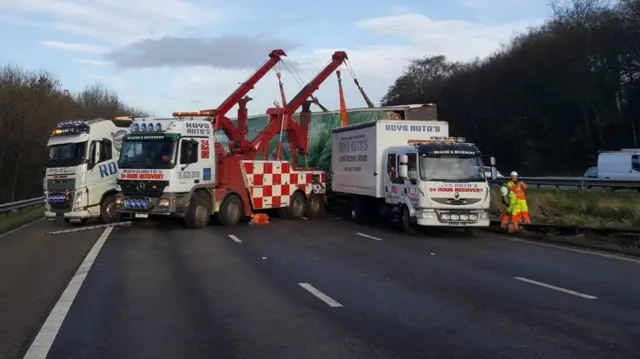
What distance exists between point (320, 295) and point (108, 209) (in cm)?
1401

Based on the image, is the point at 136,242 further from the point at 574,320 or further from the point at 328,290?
the point at 574,320

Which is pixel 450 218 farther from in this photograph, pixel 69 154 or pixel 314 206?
pixel 69 154

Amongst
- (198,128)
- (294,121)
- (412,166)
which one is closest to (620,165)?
(294,121)

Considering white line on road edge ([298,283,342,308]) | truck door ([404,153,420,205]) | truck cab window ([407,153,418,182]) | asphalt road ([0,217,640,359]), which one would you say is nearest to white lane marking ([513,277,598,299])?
asphalt road ([0,217,640,359])

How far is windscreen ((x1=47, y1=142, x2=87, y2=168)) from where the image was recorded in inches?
829

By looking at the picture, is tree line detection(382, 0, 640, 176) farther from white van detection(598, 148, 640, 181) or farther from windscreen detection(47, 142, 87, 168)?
windscreen detection(47, 142, 87, 168)

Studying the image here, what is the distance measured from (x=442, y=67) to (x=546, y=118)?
37.7 m

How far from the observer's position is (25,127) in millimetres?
46281

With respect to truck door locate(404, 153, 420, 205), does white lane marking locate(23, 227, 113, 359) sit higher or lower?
lower

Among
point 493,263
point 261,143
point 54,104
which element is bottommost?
point 493,263

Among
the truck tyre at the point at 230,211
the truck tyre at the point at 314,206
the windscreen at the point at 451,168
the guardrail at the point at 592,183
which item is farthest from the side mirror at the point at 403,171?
the guardrail at the point at 592,183

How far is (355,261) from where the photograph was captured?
13.4 m

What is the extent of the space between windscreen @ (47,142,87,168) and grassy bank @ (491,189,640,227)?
13367 millimetres

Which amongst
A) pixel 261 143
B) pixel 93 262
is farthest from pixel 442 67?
pixel 93 262
